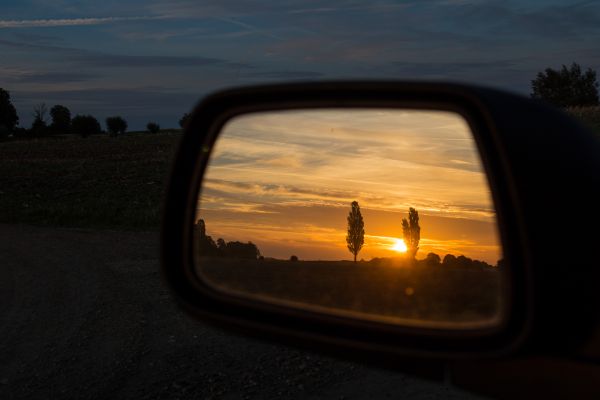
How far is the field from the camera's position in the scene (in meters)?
1.61

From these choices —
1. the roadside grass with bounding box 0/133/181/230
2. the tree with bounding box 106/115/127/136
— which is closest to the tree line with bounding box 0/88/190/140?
the tree with bounding box 106/115/127/136

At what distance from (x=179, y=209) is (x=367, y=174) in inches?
20.4

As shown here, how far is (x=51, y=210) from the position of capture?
18516 mm

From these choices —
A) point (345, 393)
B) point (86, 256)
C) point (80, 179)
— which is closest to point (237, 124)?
point (345, 393)

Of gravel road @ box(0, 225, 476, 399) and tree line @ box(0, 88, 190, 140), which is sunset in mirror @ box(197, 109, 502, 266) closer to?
gravel road @ box(0, 225, 476, 399)

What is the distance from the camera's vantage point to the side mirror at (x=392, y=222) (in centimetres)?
136

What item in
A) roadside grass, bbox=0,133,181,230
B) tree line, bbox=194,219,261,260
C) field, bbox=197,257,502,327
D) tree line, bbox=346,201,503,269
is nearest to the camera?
field, bbox=197,257,502,327

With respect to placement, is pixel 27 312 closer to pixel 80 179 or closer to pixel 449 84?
pixel 449 84

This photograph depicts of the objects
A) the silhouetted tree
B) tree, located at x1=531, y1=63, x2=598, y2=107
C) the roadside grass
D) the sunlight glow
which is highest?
tree, located at x1=531, y1=63, x2=598, y2=107

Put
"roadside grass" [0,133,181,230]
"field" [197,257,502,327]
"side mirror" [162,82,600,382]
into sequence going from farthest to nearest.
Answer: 1. "roadside grass" [0,133,181,230]
2. "field" [197,257,502,327]
3. "side mirror" [162,82,600,382]

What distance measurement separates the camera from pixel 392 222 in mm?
1888

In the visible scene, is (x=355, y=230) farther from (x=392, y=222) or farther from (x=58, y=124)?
(x=58, y=124)

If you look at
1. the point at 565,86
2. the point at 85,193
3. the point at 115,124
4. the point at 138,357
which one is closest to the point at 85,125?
the point at 115,124

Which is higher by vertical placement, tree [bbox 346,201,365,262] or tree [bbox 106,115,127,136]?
tree [bbox 106,115,127,136]
